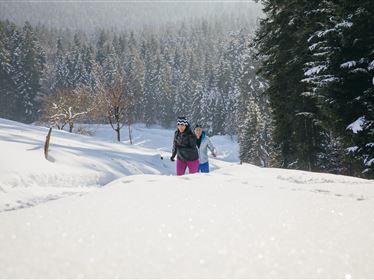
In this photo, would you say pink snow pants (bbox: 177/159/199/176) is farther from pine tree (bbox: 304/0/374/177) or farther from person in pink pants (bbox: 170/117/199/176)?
pine tree (bbox: 304/0/374/177)

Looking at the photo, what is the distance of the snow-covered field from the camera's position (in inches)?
74.2

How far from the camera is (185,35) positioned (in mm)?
148625

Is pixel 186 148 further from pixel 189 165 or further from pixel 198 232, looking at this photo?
pixel 198 232

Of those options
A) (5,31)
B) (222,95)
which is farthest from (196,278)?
(5,31)

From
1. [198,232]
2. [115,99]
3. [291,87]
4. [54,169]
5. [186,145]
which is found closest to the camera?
[198,232]

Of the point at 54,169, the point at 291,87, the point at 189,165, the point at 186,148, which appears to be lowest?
A: the point at 54,169

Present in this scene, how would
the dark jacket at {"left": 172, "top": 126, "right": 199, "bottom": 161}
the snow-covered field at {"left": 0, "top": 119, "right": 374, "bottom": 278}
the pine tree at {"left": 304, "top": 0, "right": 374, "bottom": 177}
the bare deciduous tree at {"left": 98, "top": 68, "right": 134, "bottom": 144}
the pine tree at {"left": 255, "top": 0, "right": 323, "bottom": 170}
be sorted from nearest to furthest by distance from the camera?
the snow-covered field at {"left": 0, "top": 119, "right": 374, "bottom": 278} < the dark jacket at {"left": 172, "top": 126, "right": 199, "bottom": 161} < the pine tree at {"left": 304, "top": 0, "right": 374, "bottom": 177} < the pine tree at {"left": 255, "top": 0, "right": 323, "bottom": 170} < the bare deciduous tree at {"left": 98, "top": 68, "right": 134, "bottom": 144}

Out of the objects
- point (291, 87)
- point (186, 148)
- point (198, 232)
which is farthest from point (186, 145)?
point (291, 87)

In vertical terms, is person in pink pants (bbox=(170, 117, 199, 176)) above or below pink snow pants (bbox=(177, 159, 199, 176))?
above

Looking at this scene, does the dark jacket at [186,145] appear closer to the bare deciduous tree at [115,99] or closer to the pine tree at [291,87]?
the pine tree at [291,87]

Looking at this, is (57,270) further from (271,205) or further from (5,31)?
(5,31)

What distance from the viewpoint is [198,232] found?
2473mm

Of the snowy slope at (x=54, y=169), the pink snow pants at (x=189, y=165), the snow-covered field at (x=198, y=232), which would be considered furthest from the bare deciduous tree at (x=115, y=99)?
the snow-covered field at (x=198, y=232)

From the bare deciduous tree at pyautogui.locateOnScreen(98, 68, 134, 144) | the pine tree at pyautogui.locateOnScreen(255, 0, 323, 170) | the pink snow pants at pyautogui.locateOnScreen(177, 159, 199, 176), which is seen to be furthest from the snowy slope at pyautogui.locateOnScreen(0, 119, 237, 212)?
the bare deciduous tree at pyautogui.locateOnScreen(98, 68, 134, 144)
